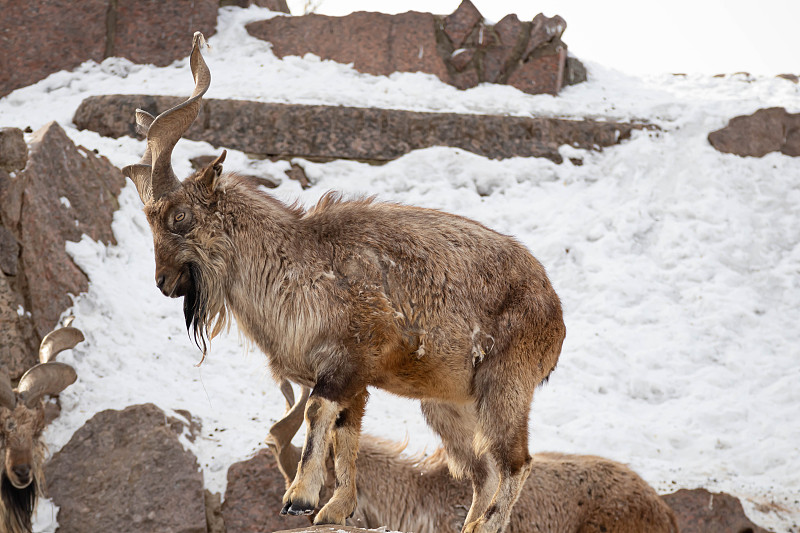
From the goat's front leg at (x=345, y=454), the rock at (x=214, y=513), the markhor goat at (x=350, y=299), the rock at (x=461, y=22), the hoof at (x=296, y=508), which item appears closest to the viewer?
the hoof at (x=296, y=508)

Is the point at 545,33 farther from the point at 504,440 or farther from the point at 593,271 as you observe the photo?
the point at 504,440

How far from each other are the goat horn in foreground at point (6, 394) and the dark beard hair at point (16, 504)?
0.51 meters

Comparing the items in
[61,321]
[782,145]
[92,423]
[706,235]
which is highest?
[782,145]

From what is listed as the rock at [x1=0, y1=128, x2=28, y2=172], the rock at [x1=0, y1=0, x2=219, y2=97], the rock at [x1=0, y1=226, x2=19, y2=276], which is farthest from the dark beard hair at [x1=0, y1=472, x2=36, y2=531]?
the rock at [x1=0, y1=0, x2=219, y2=97]

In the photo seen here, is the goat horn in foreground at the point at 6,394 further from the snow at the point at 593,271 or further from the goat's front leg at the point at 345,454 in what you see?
the goat's front leg at the point at 345,454

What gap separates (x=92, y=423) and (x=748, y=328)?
21.1 ft

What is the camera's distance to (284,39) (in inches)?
486

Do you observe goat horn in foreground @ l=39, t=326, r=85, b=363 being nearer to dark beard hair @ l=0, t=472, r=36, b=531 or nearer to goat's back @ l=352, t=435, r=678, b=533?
dark beard hair @ l=0, t=472, r=36, b=531

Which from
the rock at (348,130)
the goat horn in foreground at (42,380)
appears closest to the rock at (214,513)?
the goat horn in foreground at (42,380)

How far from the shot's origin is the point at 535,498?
6.47 meters

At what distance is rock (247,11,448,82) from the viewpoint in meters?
12.2

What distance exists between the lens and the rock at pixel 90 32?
11.7 metres

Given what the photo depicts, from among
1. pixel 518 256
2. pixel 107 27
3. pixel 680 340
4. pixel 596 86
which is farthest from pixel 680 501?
pixel 107 27

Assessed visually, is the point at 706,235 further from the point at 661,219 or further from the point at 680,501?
the point at 680,501
